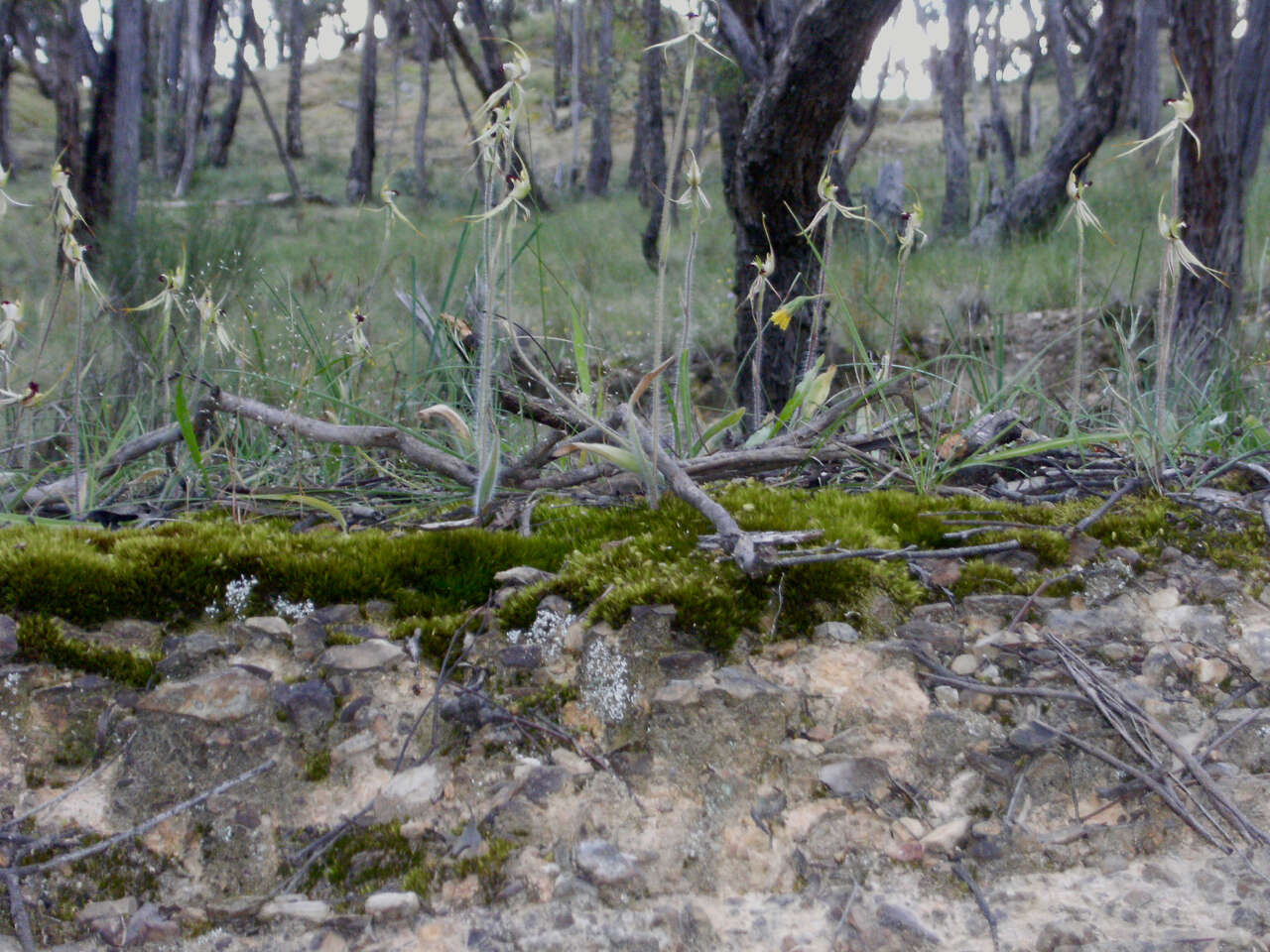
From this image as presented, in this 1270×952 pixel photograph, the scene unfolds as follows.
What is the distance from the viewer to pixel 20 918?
44.3 inches

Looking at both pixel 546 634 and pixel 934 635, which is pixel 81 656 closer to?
pixel 546 634

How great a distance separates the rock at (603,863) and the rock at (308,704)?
1.46ft

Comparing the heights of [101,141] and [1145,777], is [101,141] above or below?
above

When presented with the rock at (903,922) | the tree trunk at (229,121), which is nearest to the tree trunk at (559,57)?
the tree trunk at (229,121)

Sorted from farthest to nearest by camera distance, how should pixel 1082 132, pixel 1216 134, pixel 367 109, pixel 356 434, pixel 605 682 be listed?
pixel 367 109
pixel 1082 132
pixel 1216 134
pixel 356 434
pixel 605 682

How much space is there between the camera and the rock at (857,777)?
132cm

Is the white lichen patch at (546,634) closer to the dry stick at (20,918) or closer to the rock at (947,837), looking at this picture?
the rock at (947,837)

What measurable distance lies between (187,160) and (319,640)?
17.3 m

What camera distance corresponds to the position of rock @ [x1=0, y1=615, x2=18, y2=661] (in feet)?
4.58

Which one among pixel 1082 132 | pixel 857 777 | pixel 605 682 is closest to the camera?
pixel 857 777

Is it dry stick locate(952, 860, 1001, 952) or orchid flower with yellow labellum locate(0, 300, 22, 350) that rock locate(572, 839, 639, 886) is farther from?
orchid flower with yellow labellum locate(0, 300, 22, 350)

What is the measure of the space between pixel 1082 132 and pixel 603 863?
452 inches

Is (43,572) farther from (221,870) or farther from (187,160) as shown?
(187,160)

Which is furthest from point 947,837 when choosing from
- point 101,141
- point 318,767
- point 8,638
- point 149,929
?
point 101,141
